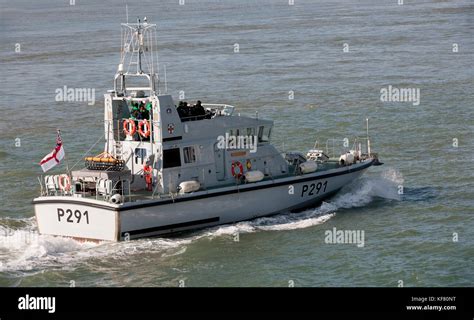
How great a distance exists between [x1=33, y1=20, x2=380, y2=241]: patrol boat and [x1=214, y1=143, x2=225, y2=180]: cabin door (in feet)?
0.11

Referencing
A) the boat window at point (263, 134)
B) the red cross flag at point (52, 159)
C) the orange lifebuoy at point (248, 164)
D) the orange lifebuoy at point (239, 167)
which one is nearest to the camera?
the red cross flag at point (52, 159)

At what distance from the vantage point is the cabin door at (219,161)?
109 ft

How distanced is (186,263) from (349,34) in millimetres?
57498

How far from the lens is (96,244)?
1220 inches

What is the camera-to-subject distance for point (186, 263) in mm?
29734

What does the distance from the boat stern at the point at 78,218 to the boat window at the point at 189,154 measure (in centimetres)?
322

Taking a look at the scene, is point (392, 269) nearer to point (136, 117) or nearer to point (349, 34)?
point (136, 117)

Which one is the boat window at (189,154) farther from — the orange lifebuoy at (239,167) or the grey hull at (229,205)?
the orange lifebuoy at (239,167)

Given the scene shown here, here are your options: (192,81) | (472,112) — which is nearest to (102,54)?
(192,81)

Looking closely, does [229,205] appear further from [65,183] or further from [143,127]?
[65,183]

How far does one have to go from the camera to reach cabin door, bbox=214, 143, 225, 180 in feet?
109

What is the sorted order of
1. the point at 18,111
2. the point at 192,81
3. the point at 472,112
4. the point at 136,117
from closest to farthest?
the point at 136,117 → the point at 472,112 → the point at 18,111 → the point at 192,81

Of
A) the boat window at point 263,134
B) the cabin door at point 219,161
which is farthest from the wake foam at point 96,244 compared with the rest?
the boat window at point 263,134
